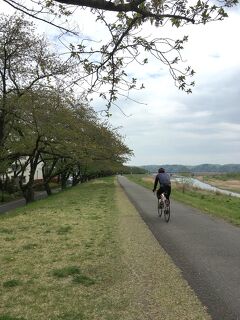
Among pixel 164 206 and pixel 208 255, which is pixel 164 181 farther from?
pixel 208 255

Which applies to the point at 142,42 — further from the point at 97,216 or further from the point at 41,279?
the point at 97,216

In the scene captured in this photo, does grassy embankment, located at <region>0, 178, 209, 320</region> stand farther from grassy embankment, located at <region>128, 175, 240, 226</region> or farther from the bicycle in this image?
grassy embankment, located at <region>128, 175, 240, 226</region>

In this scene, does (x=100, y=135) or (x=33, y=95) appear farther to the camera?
(x=100, y=135)

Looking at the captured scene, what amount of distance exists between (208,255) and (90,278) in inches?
132

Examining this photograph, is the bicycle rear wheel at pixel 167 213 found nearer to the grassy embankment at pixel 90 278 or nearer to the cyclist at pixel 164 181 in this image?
the cyclist at pixel 164 181

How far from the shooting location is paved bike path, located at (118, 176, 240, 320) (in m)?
7.11

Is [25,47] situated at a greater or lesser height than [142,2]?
greater

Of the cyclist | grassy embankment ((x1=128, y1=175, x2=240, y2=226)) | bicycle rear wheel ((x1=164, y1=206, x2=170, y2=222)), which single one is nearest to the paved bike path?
bicycle rear wheel ((x1=164, y1=206, x2=170, y2=222))

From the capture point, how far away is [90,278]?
842 centimetres

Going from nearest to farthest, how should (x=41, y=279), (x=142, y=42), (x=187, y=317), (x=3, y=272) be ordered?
1. (x=187, y=317)
2. (x=142, y=42)
3. (x=41, y=279)
4. (x=3, y=272)

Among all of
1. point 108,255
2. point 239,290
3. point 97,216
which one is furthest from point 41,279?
point 97,216

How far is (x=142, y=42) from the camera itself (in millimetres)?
6992

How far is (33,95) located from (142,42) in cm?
2295

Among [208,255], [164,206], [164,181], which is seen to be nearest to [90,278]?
[208,255]
